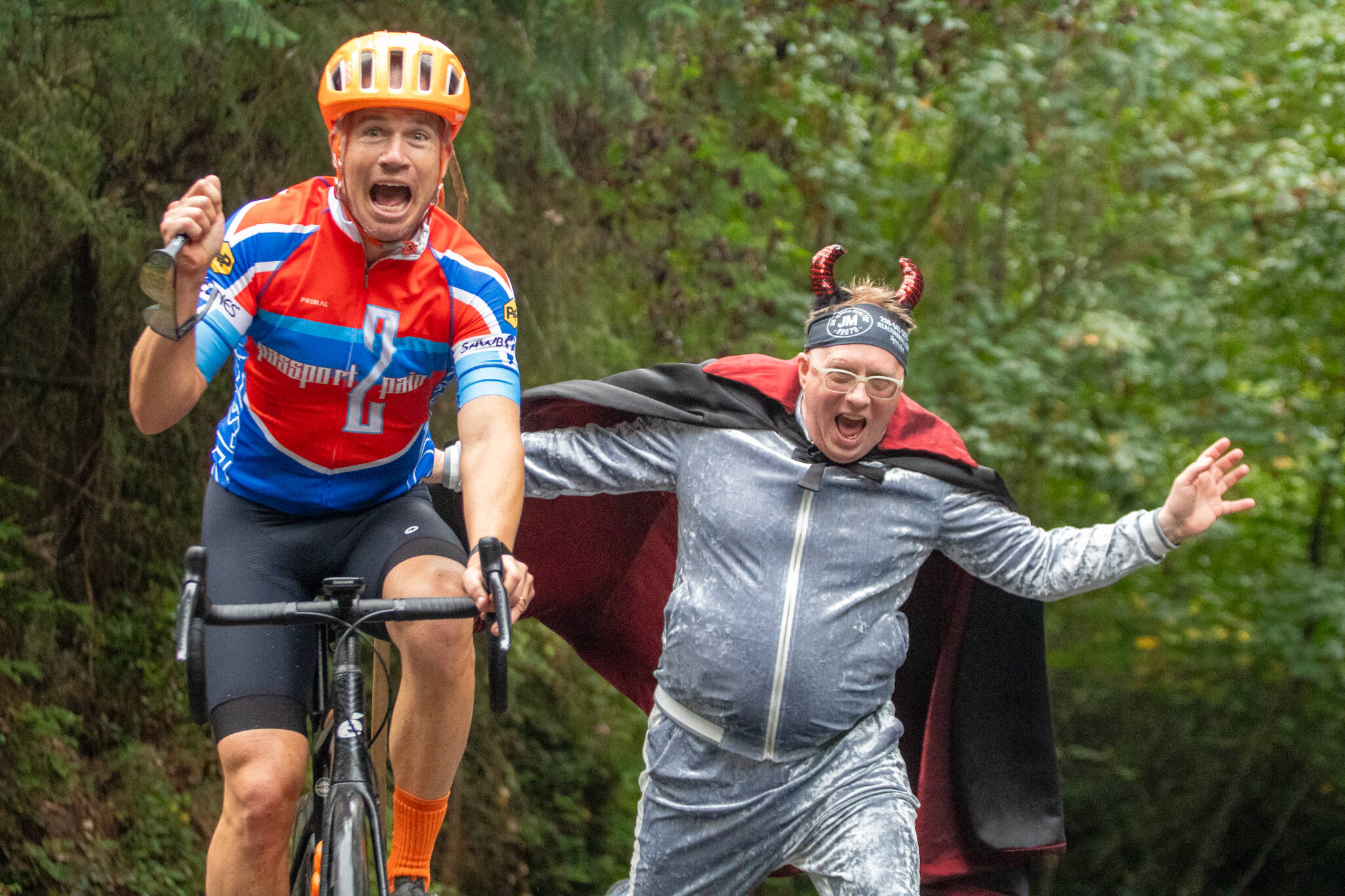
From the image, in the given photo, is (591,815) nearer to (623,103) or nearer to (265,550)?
(623,103)

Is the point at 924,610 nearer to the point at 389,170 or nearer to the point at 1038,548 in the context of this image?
the point at 1038,548

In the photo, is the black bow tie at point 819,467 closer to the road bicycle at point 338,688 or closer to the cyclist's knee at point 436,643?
the cyclist's knee at point 436,643

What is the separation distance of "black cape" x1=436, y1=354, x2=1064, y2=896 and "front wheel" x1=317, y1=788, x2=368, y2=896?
150 cm

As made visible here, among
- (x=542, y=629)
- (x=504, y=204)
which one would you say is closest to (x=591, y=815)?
(x=542, y=629)

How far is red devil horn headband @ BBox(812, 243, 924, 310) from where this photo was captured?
4.09 metres

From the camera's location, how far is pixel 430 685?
11.1 feet

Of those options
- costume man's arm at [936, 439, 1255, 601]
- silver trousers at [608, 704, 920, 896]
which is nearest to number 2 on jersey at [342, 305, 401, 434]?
silver trousers at [608, 704, 920, 896]

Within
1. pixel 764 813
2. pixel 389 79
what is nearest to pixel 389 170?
pixel 389 79

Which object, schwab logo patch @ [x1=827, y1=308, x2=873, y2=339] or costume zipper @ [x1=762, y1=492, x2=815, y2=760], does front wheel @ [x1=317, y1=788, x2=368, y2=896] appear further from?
schwab logo patch @ [x1=827, y1=308, x2=873, y2=339]

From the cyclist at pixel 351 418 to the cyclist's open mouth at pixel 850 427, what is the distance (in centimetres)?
100

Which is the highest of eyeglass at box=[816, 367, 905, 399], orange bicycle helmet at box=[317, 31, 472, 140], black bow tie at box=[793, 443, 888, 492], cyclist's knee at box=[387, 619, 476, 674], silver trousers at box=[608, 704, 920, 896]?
orange bicycle helmet at box=[317, 31, 472, 140]

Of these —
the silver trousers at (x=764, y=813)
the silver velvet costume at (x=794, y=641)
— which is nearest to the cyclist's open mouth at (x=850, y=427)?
the silver velvet costume at (x=794, y=641)

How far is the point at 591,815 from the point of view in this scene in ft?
30.2

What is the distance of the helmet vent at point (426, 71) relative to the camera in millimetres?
3203
